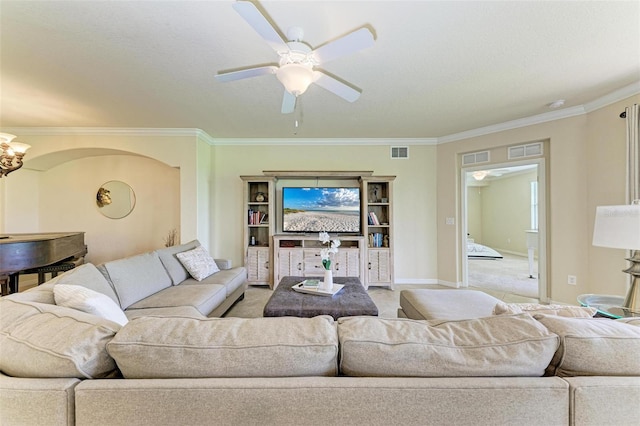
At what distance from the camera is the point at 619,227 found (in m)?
1.63

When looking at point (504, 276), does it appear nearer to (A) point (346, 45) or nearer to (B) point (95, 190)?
(A) point (346, 45)

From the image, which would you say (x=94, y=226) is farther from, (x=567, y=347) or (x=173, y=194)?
(x=567, y=347)

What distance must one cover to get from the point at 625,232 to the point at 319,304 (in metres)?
2.15

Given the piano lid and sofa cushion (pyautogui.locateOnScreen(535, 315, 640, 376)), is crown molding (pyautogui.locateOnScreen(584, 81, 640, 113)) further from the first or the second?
the piano lid

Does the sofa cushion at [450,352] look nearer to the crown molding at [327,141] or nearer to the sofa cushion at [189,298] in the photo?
the sofa cushion at [189,298]

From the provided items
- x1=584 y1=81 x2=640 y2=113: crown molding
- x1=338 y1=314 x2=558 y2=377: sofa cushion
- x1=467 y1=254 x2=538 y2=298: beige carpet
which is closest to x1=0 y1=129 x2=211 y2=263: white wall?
x1=338 y1=314 x2=558 y2=377: sofa cushion

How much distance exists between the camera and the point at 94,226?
4449mm

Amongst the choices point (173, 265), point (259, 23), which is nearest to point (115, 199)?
point (173, 265)

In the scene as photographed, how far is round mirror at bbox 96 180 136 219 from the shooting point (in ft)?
14.6

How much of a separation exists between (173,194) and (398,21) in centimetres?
428

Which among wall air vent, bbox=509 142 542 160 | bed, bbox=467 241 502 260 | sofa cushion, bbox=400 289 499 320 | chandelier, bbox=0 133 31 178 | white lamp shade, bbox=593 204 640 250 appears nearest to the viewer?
white lamp shade, bbox=593 204 640 250

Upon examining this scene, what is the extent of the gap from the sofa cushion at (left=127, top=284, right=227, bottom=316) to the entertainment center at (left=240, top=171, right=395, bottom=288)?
1455 mm

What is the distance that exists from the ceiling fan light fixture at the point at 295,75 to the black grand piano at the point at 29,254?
3474mm

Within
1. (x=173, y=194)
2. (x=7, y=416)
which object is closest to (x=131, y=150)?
(x=173, y=194)
